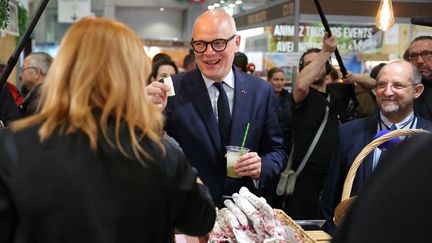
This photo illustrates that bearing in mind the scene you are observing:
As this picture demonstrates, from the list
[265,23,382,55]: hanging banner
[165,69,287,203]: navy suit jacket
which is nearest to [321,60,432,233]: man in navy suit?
[165,69,287,203]: navy suit jacket

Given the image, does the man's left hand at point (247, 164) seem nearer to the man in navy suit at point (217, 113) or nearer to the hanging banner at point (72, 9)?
the man in navy suit at point (217, 113)

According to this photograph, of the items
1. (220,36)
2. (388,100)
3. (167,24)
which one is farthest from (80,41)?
(167,24)

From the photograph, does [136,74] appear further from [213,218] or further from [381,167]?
[381,167]

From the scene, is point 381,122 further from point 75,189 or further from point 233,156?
point 75,189

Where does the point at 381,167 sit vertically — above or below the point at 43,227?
above

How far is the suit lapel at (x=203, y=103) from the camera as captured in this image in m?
2.41

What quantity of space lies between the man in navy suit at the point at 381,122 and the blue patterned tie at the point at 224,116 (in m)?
0.62

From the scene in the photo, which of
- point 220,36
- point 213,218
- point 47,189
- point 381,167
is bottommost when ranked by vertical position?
point 213,218

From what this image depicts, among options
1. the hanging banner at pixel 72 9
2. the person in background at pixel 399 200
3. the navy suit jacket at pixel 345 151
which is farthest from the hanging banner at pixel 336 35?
the hanging banner at pixel 72 9

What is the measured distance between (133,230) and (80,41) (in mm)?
506

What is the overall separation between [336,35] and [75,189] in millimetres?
5116

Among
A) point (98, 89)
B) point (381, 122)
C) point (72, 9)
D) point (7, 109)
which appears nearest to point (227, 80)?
point (381, 122)

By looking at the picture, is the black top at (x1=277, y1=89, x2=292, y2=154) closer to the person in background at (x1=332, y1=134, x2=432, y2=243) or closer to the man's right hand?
the man's right hand

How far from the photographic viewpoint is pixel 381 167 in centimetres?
82
